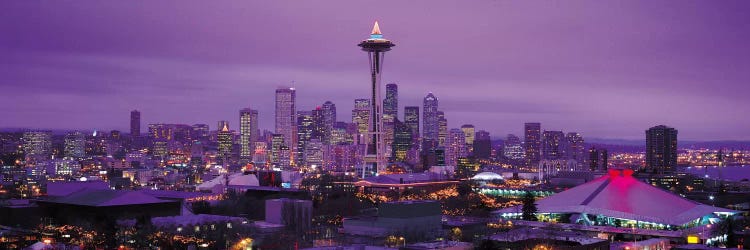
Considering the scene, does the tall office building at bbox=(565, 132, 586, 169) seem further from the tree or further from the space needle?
the tree

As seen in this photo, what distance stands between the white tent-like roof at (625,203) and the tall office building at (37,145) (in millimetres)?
132413

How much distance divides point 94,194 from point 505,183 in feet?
198

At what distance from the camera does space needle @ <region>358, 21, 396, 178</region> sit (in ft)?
354

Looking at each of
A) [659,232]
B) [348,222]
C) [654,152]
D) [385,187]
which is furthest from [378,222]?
[654,152]

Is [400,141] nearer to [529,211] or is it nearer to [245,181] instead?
[245,181]

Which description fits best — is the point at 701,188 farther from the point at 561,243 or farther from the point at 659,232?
the point at 561,243

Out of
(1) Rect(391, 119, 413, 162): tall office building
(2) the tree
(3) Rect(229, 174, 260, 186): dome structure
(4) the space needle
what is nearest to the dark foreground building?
Result: (2) the tree

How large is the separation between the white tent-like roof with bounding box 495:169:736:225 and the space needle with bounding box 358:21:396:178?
49.5 metres

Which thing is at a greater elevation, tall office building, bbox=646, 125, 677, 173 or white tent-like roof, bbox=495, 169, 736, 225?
tall office building, bbox=646, 125, 677, 173

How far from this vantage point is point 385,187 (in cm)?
9038

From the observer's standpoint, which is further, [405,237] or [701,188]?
[701,188]

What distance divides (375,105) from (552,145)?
3486 inches

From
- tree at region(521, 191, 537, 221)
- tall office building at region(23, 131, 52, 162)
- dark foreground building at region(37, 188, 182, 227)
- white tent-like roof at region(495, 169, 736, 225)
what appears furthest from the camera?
tall office building at region(23, 131, 52, 162)

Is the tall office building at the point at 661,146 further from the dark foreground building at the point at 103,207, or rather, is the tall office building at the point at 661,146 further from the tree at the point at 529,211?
the dark foreground building at the point at 103,207
